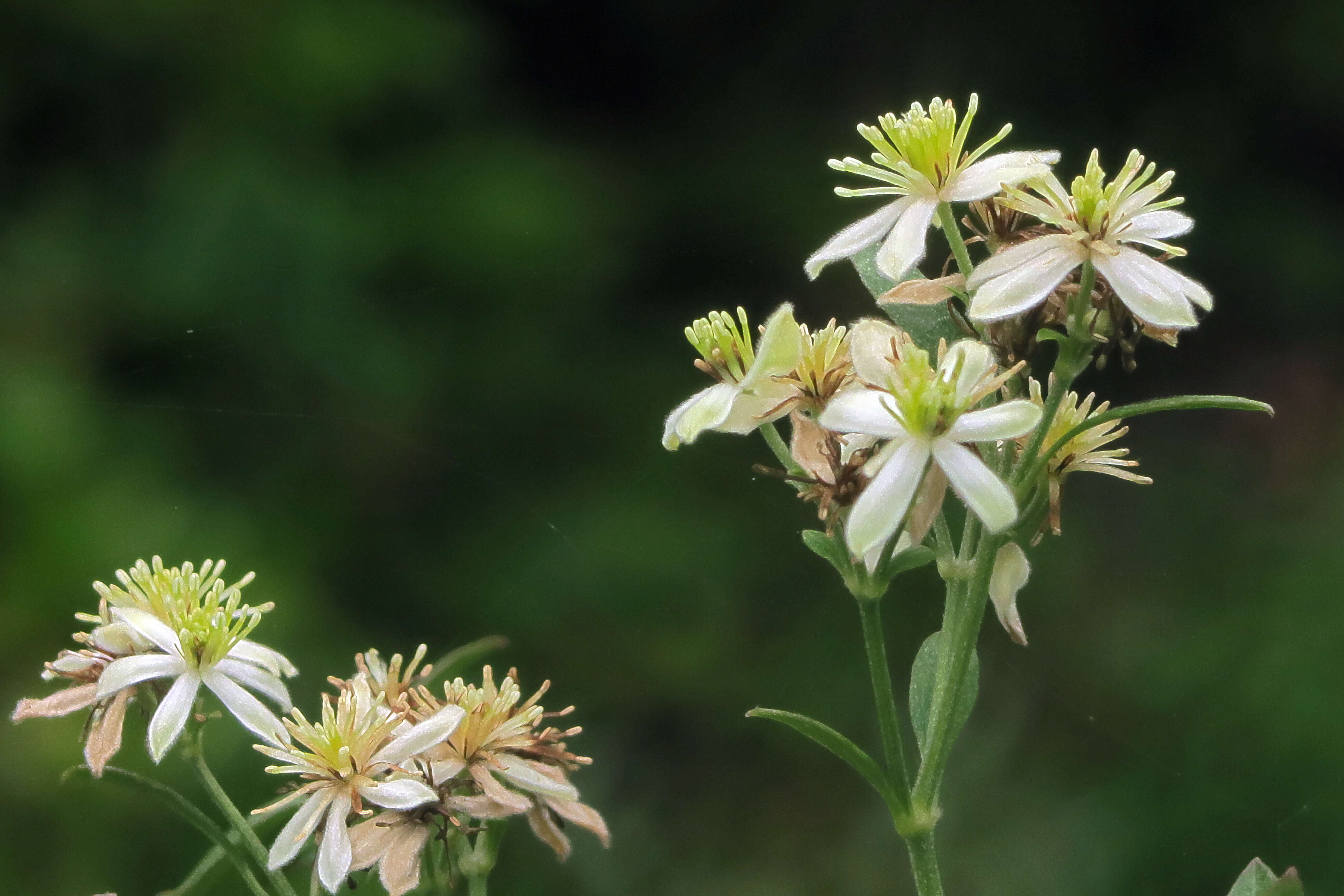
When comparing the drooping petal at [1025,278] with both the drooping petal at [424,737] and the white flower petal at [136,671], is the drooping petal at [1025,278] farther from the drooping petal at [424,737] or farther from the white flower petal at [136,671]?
the white flower petal at [136,671]

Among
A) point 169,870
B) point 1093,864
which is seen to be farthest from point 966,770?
point 169,870

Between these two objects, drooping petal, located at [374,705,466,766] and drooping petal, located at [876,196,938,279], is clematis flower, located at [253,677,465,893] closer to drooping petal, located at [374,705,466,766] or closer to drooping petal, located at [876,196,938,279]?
drooping petal, located at [374,705,466,766]

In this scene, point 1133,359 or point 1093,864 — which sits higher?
point 1133,359

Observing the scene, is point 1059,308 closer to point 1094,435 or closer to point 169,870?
point 1094,435

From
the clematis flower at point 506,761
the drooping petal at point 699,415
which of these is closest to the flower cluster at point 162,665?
the clematis flower at point 506,761

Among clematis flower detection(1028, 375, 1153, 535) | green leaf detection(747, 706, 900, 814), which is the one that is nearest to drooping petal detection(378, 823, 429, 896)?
green leaf detection(747, 706, 900, 814)
